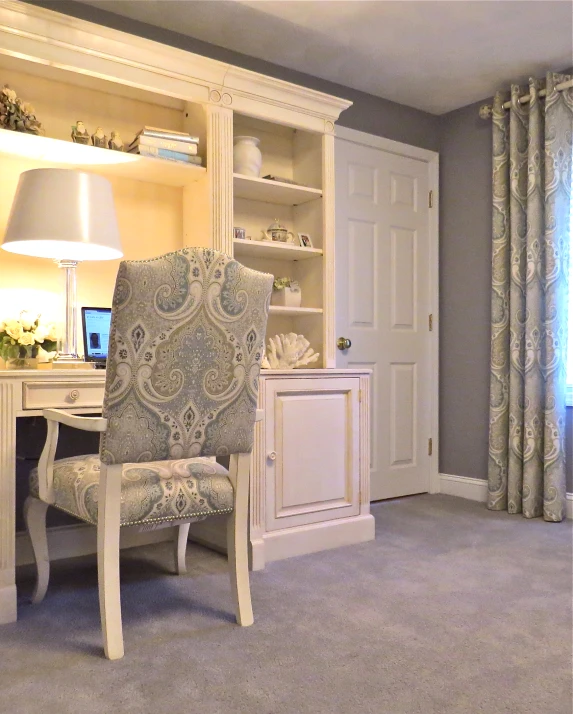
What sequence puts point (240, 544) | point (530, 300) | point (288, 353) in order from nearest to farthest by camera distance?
point (240, 544), point (288, 353), point (530, 300)

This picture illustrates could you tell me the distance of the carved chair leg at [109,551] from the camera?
67.9 inches

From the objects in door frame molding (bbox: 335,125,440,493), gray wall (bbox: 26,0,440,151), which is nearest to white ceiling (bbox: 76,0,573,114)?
gray wall (bbox: 26,0,440,151)

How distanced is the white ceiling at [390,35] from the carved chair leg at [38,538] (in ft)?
7.05

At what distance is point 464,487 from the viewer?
3955mm

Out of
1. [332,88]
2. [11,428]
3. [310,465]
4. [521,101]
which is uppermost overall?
[332,88]

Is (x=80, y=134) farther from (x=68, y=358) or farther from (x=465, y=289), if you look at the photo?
(x=465, y=289)

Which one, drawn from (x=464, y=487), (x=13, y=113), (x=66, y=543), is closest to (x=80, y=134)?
(x=13, y=113)

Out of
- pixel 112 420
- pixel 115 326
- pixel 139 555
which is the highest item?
pixel 115 326

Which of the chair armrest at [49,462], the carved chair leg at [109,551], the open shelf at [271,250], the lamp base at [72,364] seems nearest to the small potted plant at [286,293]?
the open shelf at [271,250]

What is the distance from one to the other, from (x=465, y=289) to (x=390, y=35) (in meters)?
1.56

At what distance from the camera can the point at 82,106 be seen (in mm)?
2777

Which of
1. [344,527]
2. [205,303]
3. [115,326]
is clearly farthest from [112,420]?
[344,527]

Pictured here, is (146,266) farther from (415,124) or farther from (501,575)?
(415,124)

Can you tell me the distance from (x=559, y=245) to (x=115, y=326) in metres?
2.54
